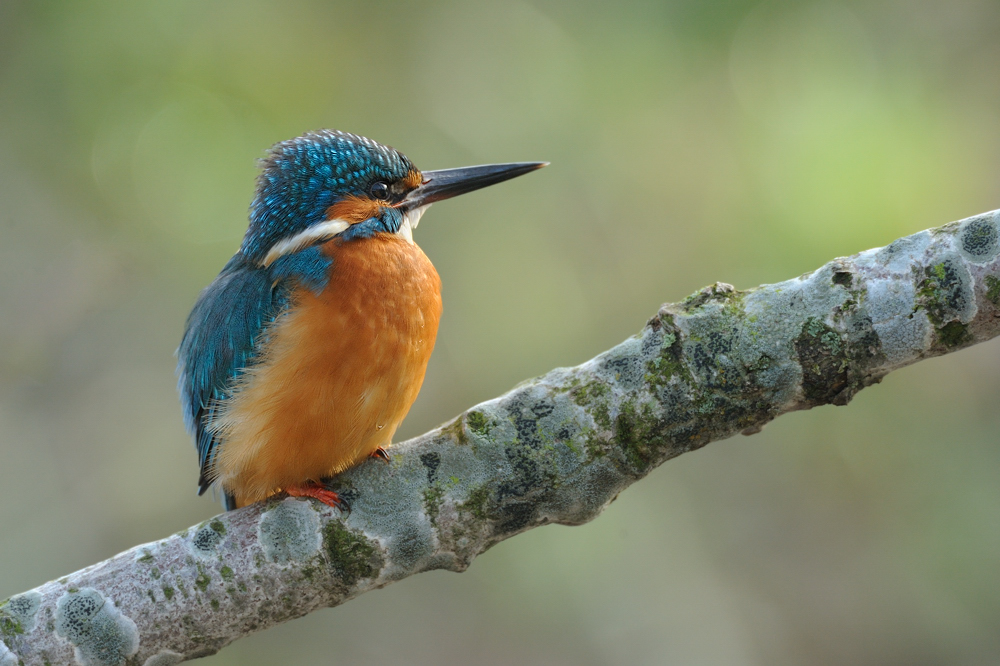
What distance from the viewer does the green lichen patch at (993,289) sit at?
149 centimetres

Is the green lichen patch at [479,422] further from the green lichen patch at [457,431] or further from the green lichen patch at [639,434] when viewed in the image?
the green lichen patch at [639,434]

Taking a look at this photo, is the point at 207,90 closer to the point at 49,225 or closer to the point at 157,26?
the point at 157,26

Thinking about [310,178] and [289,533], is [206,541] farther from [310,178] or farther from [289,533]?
[310,178]

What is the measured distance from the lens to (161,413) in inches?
178

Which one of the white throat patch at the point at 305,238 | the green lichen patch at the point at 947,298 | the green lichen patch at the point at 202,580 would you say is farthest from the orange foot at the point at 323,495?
the green lichen patch at the point at 947,298

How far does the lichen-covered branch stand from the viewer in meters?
1.57

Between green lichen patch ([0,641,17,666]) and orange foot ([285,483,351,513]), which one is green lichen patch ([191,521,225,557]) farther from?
green lichen patch ([0,641,17,666])

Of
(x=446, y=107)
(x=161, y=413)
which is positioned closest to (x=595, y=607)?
(x=161, y=413)

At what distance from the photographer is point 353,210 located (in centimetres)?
245

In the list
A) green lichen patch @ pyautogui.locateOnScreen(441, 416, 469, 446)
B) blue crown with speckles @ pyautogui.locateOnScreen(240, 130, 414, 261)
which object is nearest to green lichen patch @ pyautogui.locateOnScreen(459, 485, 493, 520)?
green lichen patch @ pyautogui.locateOnScreen(441, 416, 469, 446)

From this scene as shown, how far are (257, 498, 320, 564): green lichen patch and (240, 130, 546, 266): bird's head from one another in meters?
0.84

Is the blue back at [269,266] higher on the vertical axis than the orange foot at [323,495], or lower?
higher

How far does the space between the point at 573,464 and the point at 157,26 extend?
12.5 ft

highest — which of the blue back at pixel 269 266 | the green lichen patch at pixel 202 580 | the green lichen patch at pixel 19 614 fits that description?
the blue back at pixel 269 266
